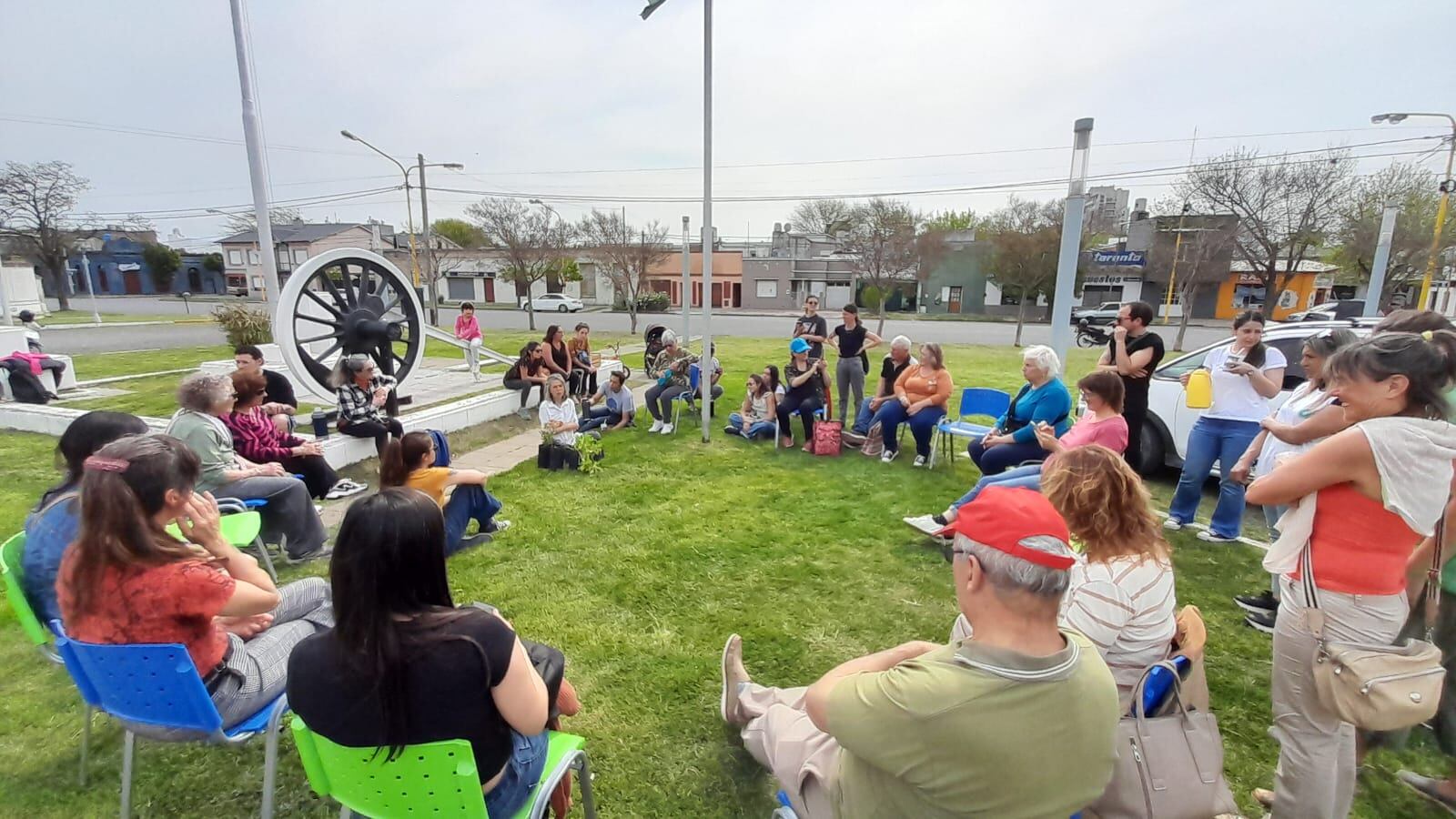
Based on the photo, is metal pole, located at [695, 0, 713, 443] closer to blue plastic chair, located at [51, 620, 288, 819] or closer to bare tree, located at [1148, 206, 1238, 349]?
blue plastic chair, located at [51, 620, 288, 819]

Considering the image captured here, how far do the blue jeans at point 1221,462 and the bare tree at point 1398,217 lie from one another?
20.3 m

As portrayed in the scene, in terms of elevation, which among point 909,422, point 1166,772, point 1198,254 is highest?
point 1198,254

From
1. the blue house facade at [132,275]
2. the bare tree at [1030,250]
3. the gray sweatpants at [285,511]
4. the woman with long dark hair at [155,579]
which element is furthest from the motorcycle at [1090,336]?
the blue house facade at [132,275]

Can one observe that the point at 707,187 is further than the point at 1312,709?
Yes

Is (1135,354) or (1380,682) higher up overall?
(1135,354)

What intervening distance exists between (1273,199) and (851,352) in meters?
21.0

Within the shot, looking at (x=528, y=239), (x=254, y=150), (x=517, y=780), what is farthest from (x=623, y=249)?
A: (x=517, y=780)

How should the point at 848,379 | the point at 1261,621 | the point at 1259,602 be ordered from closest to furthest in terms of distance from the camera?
the point at 1261,621 < the point at 1259,602 < the point at 848,379

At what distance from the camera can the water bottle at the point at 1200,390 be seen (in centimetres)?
428

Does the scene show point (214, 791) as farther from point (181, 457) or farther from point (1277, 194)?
point (1277, 194)

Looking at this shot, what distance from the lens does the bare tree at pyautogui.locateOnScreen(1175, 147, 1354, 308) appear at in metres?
19.4

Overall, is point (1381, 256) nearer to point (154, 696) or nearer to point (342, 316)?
point (154, 696)

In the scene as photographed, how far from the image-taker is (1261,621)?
352 centimetres

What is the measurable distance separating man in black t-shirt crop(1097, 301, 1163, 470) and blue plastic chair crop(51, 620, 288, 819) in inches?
195
